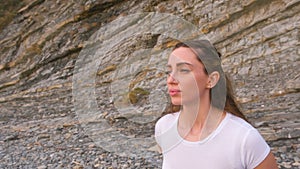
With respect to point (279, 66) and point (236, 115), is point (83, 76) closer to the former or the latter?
point (279, 66)

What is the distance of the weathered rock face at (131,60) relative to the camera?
7.92 meters

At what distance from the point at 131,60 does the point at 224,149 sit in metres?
9.87

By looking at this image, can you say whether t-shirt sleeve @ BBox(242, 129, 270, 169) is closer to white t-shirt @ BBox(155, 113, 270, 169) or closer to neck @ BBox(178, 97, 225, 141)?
white t-shirt @ BBox(155, 113, 270, 169)

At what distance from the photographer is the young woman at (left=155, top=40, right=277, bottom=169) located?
1.56 m

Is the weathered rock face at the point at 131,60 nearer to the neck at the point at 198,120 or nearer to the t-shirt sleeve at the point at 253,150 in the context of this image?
the neck at the point at 198,120

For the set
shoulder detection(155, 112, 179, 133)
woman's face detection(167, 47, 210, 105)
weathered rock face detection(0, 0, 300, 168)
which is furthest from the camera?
weathered rock face detection(0, 0, 300, 168)

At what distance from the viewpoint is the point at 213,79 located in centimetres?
174

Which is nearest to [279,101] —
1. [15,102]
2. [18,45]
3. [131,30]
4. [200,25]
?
[200,25]

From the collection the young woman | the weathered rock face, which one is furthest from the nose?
the weathered rock face

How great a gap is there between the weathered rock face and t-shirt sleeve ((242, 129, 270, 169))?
165 inches

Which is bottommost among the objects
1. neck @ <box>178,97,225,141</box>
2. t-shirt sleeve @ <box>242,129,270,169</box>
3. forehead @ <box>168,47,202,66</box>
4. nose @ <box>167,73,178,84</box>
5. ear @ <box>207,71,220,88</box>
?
t-shirt sleeve @ <box>242,129,270,169</box>

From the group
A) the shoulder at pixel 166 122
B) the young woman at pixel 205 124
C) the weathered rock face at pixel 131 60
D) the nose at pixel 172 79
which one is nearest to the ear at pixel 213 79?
the young woman at pixel 205 124

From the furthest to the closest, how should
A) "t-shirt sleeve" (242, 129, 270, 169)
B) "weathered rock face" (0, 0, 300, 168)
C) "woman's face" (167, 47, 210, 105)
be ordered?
1. "weathered rock face" (0, 0, 300, 168)
2. "woman's face" (167, 47, 210, 105)
3. "t-shirt sleeve" (242, 129, 270, 169)

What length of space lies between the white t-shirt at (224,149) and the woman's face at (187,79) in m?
0.18
